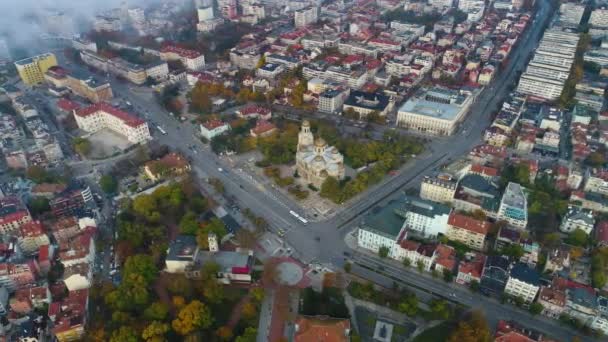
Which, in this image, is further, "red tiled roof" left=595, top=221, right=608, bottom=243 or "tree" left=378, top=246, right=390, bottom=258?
"red tiled roof" left=595, top=221, right=608, bottom=243

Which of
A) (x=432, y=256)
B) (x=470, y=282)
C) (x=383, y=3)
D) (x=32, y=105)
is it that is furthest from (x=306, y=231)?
(x=383, y=3)

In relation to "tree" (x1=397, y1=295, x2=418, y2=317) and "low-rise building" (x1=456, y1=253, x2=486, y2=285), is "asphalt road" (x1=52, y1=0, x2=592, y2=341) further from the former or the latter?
"tree" (x1=397, y1=295, x2=418, y2=317)

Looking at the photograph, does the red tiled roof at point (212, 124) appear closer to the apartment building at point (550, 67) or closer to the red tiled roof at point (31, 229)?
the red tiled roof at point (31, 229)

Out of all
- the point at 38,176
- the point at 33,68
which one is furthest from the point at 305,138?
the point at 33,68

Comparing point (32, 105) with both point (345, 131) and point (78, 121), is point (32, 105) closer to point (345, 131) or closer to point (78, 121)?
point (78, 121)

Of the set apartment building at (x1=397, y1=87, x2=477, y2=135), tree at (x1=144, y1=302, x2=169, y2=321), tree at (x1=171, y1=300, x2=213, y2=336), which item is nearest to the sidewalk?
tree at (x1=171, y1=300, x2=213, y2=336)

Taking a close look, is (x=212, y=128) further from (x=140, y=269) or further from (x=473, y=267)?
(x=473, y=267)

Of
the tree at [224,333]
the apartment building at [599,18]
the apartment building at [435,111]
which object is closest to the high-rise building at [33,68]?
the apartment building at [435,111]
